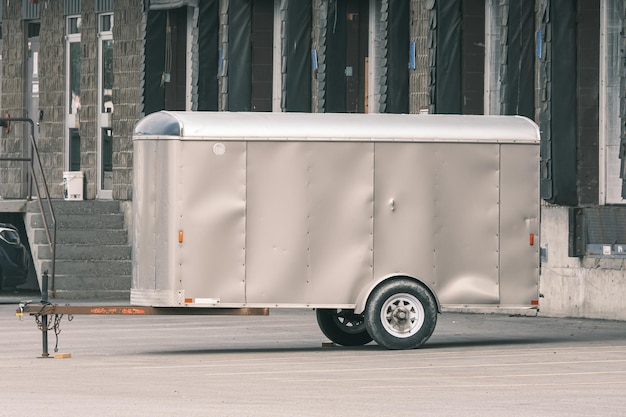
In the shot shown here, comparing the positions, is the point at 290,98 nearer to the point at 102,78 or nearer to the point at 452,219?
the point at 102,78

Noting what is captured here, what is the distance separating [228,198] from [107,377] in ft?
12.6

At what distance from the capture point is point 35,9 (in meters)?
39.2

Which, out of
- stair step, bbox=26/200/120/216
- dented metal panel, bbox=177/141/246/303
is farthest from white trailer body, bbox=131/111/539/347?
stair step, bbox=26/200/120/216

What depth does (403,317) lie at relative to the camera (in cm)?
2012

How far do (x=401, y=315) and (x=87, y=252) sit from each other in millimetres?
13346

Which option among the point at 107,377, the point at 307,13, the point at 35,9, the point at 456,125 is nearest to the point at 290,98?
the point at 307,13

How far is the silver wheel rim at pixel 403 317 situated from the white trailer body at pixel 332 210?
0.05 m

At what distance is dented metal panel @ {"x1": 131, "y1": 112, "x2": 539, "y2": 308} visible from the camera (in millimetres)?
20078

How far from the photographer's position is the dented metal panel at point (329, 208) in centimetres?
2008

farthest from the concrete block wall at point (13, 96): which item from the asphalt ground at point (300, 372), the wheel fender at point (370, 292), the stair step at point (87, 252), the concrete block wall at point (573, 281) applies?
the wheel fender at point (370, 292)

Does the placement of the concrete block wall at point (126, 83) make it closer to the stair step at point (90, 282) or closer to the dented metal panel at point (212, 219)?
the stair step at point (90, 282)

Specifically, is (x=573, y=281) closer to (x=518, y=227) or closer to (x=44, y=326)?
(x=518, y=227)

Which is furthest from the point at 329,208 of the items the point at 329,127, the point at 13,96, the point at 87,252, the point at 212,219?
the point at 13,96

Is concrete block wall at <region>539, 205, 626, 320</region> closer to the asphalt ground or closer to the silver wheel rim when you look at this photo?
the asphalt ground
